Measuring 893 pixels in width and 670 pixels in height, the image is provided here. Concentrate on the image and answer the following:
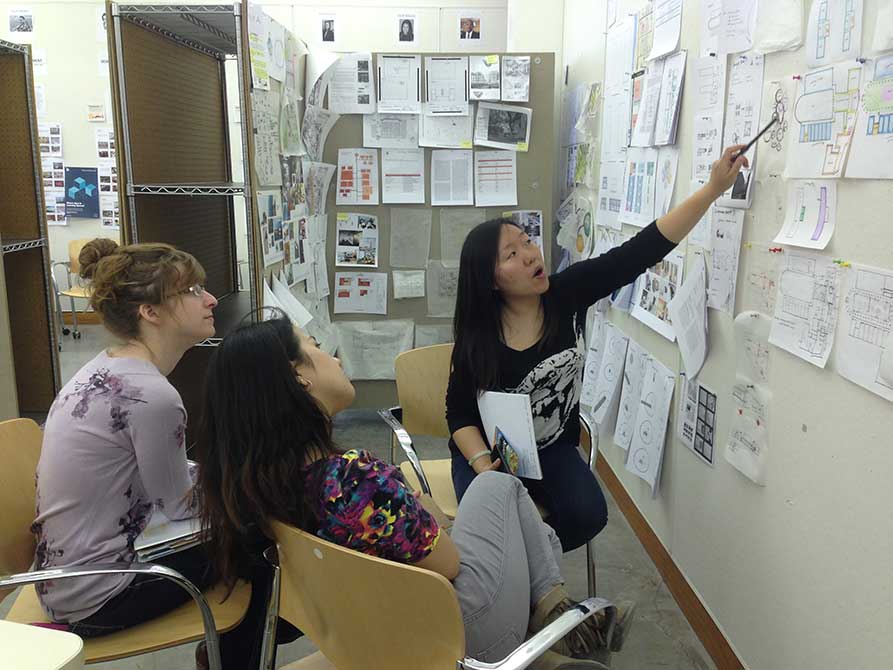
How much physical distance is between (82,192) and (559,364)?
5.87 meters

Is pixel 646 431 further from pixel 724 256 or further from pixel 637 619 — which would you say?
pixel 724 256

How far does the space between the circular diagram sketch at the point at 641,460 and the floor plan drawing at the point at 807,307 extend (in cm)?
95

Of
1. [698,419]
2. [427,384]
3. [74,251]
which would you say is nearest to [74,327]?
[74,251]

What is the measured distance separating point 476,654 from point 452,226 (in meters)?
2.53

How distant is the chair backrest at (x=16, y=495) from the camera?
1.56 meters

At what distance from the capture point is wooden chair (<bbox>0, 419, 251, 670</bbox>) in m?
1.39

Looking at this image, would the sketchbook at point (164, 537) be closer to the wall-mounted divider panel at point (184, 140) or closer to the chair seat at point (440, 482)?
the chair seat at point (440, 482)

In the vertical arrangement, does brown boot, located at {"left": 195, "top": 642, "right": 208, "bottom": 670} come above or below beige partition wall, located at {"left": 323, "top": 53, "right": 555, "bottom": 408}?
below

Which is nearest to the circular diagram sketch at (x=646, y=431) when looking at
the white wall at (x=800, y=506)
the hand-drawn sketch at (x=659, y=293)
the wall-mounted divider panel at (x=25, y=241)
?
the white wall at (x=800, y=506)

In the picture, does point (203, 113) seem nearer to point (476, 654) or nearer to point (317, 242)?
point (317, 242)

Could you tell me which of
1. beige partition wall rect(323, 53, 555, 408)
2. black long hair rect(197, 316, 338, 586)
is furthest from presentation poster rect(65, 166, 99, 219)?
black long hair rect(197, 316, 338, 586)

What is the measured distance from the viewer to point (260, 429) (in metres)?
1.28

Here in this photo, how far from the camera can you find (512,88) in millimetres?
3461

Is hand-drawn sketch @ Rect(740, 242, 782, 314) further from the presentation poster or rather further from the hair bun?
the presentation poster
